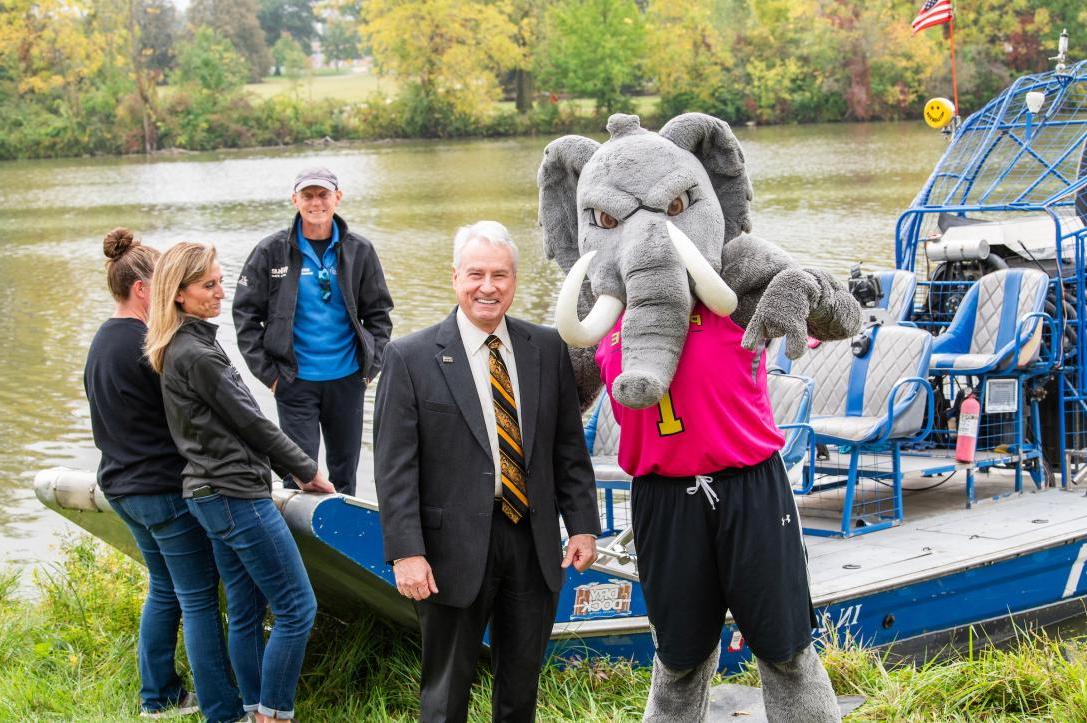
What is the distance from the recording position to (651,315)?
11.5 feet

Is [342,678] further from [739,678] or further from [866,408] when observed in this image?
[866,408]

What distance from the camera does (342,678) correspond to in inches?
211

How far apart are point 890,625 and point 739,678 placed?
3.86ft

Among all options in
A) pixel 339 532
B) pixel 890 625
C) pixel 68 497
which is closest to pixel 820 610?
pixel 890 625

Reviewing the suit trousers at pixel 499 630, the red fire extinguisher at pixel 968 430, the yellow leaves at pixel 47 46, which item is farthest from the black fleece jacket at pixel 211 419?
the yellow leaves at pixel 47 46

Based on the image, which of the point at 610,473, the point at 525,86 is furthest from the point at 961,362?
the point at 525,86

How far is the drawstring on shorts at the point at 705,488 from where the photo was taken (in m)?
3.56

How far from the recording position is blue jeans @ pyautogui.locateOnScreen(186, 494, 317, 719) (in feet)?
14.2

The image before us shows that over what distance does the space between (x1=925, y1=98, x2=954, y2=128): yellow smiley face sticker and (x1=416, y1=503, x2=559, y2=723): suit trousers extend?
6011 mm

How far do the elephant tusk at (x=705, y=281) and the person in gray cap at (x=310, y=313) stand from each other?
8.59 ft

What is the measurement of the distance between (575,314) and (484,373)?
0.35 metres

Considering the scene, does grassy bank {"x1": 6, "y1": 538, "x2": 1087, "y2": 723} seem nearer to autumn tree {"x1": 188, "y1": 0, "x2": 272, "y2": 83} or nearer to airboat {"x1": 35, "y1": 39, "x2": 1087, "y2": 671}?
airboat {"x1": 35, "y1": 39, "x2": 1087, "y2": 671}

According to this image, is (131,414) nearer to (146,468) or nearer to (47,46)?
(146,468)

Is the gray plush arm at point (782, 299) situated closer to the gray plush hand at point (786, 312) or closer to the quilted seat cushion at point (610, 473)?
the gray plush hand at point (786, 312)
